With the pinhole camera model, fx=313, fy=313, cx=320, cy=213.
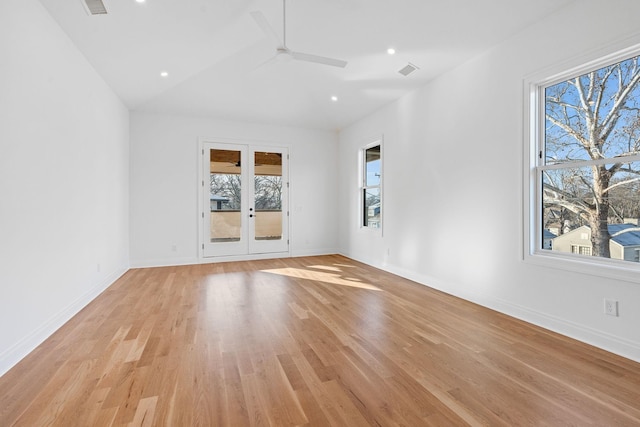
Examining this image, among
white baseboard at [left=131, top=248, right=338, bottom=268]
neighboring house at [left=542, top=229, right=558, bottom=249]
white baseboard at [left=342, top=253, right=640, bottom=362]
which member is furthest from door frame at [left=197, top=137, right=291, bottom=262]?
neighboring house at [left=542, top=229, right=558, bottom=249]

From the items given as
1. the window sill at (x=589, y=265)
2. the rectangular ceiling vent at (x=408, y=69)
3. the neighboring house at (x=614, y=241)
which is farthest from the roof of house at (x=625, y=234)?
the rectangular ceiling vent at (x=408, y=69)

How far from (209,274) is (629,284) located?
4923 millimetres

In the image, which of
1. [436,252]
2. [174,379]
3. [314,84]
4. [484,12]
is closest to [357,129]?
[314,84]

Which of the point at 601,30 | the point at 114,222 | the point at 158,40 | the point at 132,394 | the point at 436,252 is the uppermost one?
the point at 158,40

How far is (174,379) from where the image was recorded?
199 centimetres

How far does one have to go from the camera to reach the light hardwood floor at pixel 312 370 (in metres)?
1.65

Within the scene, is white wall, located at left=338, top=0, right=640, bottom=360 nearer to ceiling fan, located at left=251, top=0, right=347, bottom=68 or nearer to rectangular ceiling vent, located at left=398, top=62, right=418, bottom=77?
rectangular ceiling vent, located at left=398, top=62, right=418, bottom=77

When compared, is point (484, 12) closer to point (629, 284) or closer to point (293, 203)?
point (629, 284)

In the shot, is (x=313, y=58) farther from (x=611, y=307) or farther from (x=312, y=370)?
(x=611, y=307)

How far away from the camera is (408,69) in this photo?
3877 millimetres

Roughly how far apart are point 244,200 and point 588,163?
527cm

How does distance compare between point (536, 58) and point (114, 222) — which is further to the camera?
point (114, 222)

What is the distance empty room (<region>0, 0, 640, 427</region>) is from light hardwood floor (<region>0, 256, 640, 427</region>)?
0.02m

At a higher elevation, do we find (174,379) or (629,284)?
(629,284)
